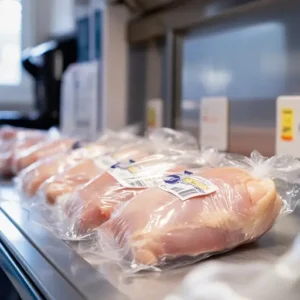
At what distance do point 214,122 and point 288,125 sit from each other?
251 mm

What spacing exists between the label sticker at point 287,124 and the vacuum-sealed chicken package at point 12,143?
0.65m

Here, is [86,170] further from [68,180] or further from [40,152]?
[40,152]

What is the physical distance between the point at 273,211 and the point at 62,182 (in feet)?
1.16

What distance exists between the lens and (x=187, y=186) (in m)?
0.60

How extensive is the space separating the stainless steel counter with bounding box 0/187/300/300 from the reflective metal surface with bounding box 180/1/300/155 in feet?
1.15

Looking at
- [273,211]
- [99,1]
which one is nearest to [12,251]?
[273,211]

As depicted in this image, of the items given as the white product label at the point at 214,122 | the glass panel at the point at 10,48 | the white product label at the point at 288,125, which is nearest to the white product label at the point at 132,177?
the white product label at the point at 288,125

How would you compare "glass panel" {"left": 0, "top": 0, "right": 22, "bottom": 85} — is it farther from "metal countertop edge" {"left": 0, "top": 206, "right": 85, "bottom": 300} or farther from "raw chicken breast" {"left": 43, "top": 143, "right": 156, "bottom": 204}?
"metal countertop edge" {"left": 0, "top": 206, "right": 85, "bottom": 300}

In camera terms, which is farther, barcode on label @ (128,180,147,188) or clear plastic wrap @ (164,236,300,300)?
barcode on label @ (128,180,147,188)

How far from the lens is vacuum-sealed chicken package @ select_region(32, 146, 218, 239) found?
66 cm

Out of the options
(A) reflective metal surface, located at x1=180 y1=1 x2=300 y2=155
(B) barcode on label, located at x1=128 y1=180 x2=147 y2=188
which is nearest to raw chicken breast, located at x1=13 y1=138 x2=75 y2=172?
(A) reflective metal surface, located at x1=180 y1=1 x2=300 y2=155

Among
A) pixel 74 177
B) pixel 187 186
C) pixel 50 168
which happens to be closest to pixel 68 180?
pixel 74 177

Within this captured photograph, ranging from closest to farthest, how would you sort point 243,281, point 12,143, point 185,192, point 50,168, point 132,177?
point 243,281 < point 185,192 < point 132,177 < point 50,168 < point 12,143

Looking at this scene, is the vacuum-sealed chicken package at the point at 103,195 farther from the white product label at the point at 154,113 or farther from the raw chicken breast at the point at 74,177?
the white product label at the point at 154,113
